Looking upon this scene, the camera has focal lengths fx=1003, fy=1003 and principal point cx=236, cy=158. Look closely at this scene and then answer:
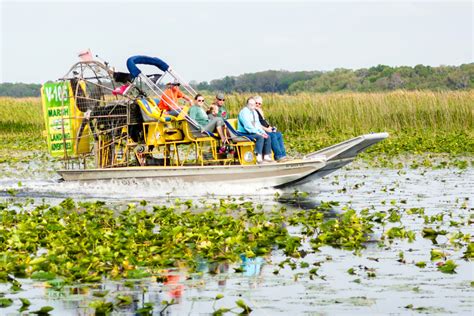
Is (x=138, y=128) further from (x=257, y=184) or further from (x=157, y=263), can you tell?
(x=157, y=263)

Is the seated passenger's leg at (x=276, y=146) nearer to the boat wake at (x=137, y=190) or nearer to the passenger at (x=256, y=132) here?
the passenger at (x=256, y=132)

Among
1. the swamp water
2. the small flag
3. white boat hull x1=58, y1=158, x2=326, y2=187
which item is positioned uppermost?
the small flag

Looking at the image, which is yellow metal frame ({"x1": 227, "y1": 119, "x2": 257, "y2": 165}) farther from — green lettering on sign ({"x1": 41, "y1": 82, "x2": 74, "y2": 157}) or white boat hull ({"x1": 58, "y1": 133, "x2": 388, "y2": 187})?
green lettering on sign ({"x1": 41, "y1": 82, "x2": 74, "y2": 157})

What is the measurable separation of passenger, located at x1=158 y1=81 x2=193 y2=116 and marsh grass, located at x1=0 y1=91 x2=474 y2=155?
11246 millimetres

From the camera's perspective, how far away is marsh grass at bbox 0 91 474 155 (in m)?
32.8

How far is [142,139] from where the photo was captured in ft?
61.0

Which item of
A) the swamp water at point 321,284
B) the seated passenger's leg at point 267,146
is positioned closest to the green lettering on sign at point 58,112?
the seated passenger's leg at point 267,146

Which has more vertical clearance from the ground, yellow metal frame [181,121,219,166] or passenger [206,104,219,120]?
passenger [206,104,219,120]

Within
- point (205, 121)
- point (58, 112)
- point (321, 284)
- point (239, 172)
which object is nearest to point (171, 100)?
point (205, 121)

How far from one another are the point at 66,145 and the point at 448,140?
13603 millimetres

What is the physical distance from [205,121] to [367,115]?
17.7 m

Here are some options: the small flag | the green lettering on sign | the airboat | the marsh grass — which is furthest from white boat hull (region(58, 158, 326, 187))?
the marsh grass

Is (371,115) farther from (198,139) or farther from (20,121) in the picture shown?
(198,139)

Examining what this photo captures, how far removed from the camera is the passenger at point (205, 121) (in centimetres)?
1759
